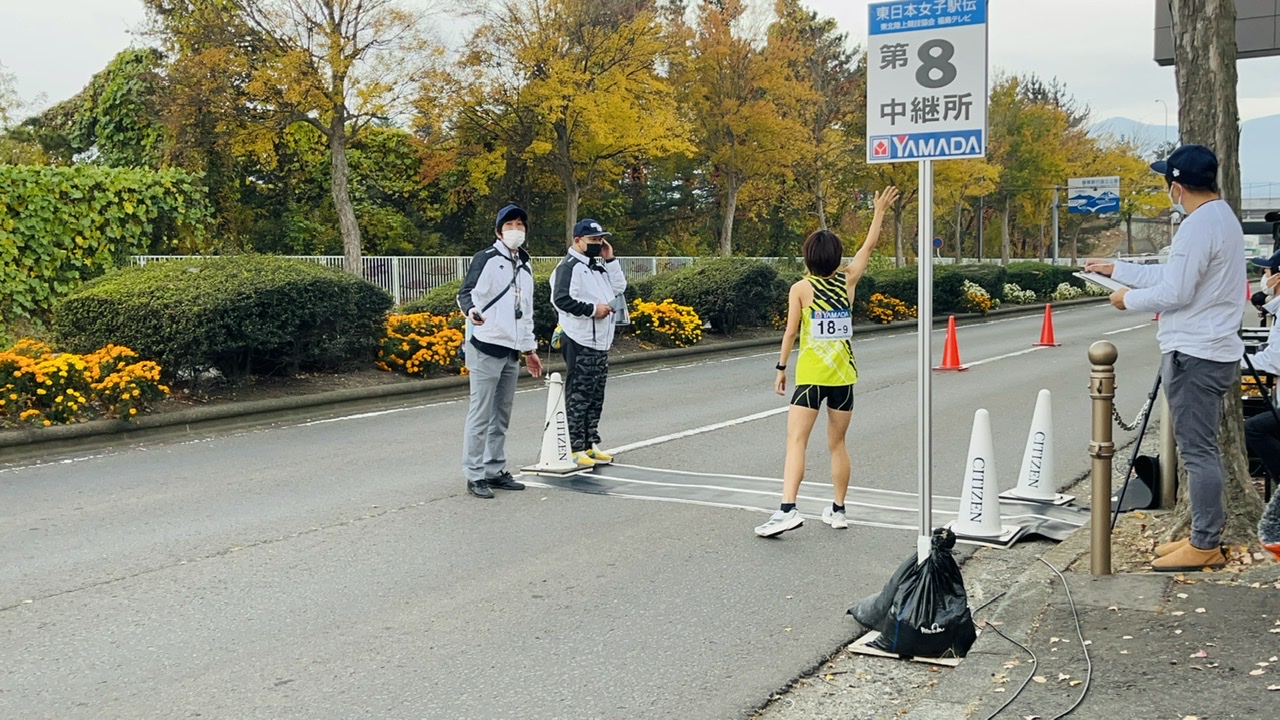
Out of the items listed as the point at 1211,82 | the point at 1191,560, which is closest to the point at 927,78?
the point at 1211,82

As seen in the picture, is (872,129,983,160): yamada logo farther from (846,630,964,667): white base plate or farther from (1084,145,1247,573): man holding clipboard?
(846,630,964,667): white base plate

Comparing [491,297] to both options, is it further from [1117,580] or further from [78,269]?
[78,269]

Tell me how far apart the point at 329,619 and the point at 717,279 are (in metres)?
17.3

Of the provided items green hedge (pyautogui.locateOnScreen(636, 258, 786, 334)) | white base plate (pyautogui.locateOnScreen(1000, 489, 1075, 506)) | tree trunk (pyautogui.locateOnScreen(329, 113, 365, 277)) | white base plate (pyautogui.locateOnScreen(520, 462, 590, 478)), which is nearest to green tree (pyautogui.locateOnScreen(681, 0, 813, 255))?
tree trunk (pyautogui.locateOnScreen(329, 113, 365, 277))

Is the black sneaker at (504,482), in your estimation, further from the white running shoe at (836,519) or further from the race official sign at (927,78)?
the race official sign at (927,78)

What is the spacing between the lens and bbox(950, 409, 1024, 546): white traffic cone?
672 cm

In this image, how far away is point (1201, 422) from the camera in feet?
17.6

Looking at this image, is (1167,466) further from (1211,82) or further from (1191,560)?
(1211,82)

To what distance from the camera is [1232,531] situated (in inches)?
230

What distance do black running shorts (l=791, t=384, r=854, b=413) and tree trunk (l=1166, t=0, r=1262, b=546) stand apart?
1843mm

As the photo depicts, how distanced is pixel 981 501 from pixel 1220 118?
243 centimetres

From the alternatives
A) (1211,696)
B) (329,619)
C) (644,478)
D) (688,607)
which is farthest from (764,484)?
(1211,696)

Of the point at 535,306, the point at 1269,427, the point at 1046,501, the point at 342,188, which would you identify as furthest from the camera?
the point at 342,188

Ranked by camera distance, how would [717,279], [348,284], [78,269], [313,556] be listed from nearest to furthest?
[313,556] → [348,284] → [78,269] → [717,279]
